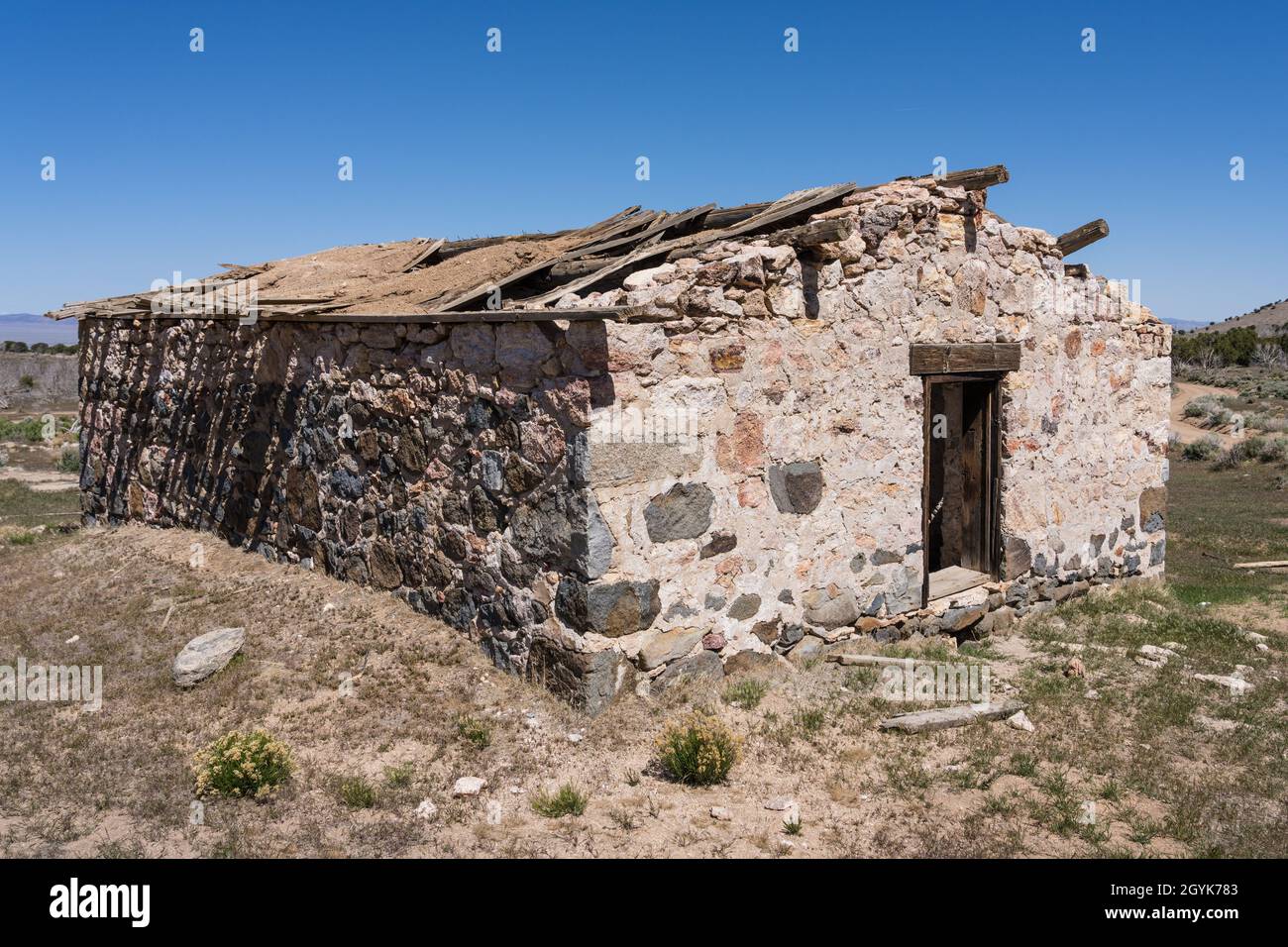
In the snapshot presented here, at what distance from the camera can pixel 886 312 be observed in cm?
696

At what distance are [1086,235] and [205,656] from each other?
25.5ft

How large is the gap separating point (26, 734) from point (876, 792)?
504cm

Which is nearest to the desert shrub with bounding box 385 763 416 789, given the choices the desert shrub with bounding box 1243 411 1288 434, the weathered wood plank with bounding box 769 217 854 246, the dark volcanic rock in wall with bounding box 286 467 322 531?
the dark volcanic rock in wall with bounding box 286 467 322 531

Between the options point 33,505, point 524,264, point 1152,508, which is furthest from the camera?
point 33,505

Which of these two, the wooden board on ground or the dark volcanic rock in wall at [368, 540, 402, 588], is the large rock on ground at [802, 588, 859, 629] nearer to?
the wooden board on ground

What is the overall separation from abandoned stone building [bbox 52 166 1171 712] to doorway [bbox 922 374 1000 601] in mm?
29

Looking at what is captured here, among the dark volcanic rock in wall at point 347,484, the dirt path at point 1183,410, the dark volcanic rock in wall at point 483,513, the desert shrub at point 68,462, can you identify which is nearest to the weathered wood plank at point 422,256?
the dark volcanic rock in wall at point 347,484

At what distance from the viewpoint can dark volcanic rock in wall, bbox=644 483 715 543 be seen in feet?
19.4

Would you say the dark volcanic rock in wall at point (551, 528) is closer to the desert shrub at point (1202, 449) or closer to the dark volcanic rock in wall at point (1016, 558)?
the dark volcanic rock in wall at point (1016, 558)

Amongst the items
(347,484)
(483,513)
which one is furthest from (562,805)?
(347,484)

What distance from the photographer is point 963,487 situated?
8.33 m

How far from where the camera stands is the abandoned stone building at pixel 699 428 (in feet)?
19.1

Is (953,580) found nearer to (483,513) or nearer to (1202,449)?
(483,513)
